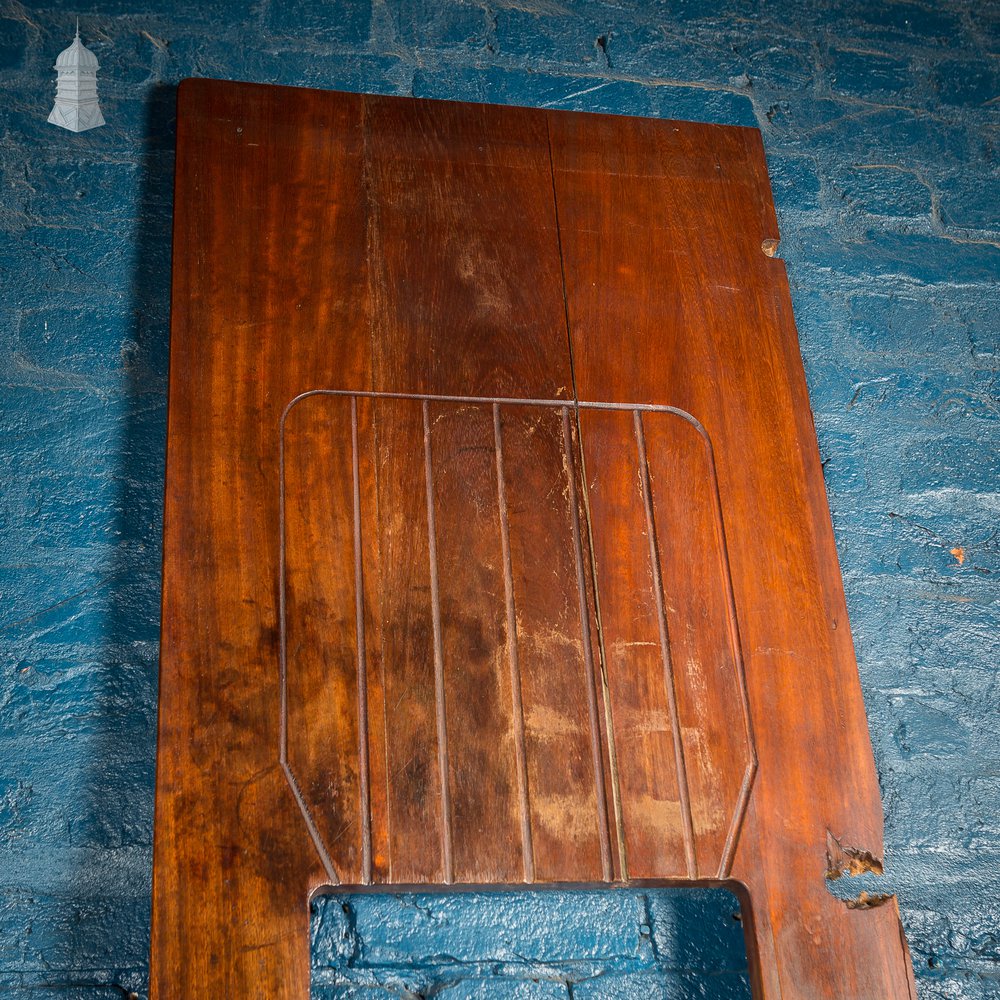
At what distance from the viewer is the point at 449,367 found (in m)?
1.70

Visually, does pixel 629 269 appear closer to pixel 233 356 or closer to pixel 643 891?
pixel 233 356

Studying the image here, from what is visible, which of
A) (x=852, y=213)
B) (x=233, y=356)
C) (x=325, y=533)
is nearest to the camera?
(x=325, y=533)

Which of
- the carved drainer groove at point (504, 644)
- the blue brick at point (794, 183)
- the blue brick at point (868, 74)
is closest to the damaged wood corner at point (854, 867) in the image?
the carved drainer groove at point (504, 644)

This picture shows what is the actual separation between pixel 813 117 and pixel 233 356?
4.53 feet

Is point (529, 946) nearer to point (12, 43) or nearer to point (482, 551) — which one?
point (482, 551)

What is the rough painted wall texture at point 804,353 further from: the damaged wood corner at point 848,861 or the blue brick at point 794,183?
the damaged wood corner at point 848,861

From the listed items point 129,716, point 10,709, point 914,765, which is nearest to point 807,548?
point 914,765

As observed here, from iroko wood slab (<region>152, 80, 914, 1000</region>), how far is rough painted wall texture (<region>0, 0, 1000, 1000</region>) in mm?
177

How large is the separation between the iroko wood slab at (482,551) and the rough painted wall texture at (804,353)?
0.18 metres

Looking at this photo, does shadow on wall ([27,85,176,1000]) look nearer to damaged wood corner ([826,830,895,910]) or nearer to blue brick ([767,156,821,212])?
damaged wood corner ([826,830,895,910])

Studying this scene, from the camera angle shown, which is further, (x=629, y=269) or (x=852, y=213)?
(x=852, y=213)

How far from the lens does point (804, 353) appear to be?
203 centimetres

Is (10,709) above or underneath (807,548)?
underneath

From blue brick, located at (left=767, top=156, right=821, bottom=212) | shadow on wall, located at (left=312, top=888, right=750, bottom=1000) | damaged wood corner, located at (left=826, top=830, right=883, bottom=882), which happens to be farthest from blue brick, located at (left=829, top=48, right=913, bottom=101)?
shadow on wall, located at (left=312, top=888, right=750, bottom=1000)
